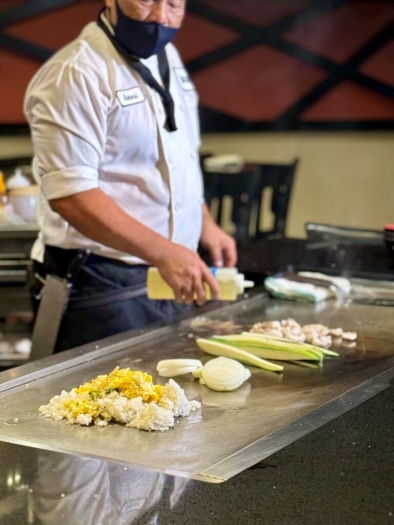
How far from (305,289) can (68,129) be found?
0.71m

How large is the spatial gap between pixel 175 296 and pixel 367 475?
3.03ft

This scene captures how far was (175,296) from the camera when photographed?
226 cm

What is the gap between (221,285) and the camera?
2.31 meters

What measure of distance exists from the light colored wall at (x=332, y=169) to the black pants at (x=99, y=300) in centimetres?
345

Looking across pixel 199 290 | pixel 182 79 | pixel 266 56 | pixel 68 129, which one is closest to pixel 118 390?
pixel 199 290

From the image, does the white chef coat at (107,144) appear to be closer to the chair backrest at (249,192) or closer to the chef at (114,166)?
the chef at (114,166)

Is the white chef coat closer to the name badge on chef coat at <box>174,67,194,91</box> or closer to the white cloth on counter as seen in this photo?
the name badge on chef coat at <box>174,67,194,91</box>

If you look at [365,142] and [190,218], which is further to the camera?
[365,142]

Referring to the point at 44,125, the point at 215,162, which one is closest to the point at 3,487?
the point at 44,125

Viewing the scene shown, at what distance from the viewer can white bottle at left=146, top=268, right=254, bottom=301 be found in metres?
2.31

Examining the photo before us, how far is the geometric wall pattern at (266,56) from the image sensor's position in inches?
224

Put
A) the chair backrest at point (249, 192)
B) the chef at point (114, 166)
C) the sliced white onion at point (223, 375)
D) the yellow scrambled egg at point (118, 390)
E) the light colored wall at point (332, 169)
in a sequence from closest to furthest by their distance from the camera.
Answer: the yellow scrambled egg at point (118, 390), the sliced white onion at point (223, 375), the chef at point (114, 166), the chair backrest at point (249, 192), the light colored wall at point (332, 169)

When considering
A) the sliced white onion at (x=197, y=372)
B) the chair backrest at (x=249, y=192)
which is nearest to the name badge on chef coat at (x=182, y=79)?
the sliced white onion at (x=197, y=372)

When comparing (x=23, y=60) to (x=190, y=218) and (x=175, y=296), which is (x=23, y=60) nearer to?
(x=190, y=218)
